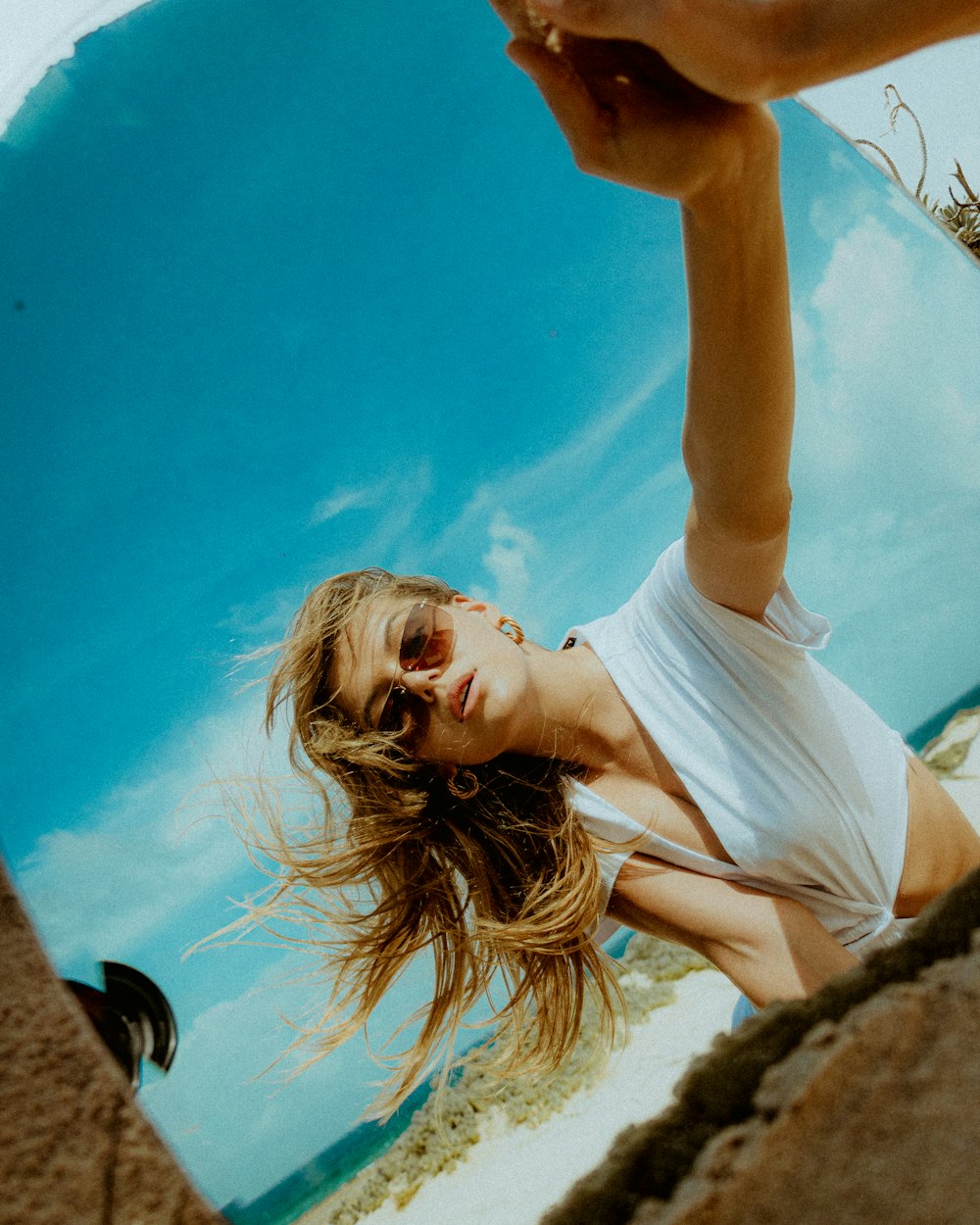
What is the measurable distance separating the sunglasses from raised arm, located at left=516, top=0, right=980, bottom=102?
2.59ft

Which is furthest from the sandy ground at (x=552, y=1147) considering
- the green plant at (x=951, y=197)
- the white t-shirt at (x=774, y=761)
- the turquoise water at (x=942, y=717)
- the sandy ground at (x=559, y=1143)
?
the green plant at (x=951, y=197)

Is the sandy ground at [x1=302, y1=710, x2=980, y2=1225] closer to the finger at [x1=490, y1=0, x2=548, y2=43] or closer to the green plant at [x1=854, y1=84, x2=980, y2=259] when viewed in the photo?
the finger at [x1=490, y1=0, x2=548, y2=43]

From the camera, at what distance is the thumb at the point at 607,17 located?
0.48 metres

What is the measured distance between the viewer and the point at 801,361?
7.27 ft

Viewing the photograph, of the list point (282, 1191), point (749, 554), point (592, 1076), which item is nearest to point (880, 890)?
point (749, 554)

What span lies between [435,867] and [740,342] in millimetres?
1020

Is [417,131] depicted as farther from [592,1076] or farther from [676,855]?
[592,1076]

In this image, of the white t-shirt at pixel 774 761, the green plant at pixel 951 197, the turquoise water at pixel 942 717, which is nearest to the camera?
the white t-shirt at pixel 774 761

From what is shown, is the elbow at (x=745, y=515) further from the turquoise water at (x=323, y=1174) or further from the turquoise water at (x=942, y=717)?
the turquoise water at (x=942, y=717)

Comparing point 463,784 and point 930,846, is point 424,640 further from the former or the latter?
point 930,846

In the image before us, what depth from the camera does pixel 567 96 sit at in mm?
595

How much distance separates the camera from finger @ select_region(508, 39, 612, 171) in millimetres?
589

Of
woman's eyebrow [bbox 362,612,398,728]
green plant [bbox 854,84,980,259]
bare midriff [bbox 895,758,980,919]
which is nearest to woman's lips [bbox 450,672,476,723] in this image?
woman's eyebrow [bbox 362,612,398,728]

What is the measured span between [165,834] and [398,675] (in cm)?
68
